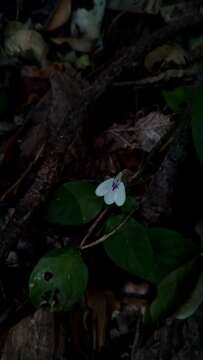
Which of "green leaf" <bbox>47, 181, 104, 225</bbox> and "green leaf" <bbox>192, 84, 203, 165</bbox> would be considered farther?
"green leaf" <bbox>47, 181, 104, 225</bbox>

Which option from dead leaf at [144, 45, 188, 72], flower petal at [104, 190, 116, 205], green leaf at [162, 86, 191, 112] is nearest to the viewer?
flower petal at [104, 190, 116, 205]

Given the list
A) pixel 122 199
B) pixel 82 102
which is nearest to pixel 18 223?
pixel 122 199

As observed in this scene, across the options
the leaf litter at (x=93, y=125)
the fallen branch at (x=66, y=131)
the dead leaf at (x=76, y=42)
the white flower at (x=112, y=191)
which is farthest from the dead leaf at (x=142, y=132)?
the dead leaf at (x=76, y=42)

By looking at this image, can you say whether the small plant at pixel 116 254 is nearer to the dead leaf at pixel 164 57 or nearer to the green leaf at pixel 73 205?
the green leaf at pixel 73 205

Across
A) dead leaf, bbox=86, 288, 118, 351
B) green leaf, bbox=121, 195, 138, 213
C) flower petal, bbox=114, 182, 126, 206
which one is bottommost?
dead leaf, bbox=86, 288, 118, 351

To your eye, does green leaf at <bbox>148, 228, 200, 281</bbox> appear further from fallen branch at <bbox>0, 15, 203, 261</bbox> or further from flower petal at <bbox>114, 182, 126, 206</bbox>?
fallen branch at <bbox>0, 15, 203, 261</bbox>

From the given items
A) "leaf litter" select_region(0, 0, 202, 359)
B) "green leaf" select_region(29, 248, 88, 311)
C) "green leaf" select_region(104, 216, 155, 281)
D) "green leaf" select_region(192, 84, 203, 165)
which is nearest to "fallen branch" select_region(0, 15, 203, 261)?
"leaf litter" select_region(0, 0, 202, 359)

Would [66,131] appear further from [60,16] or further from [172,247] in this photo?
[60,16]
